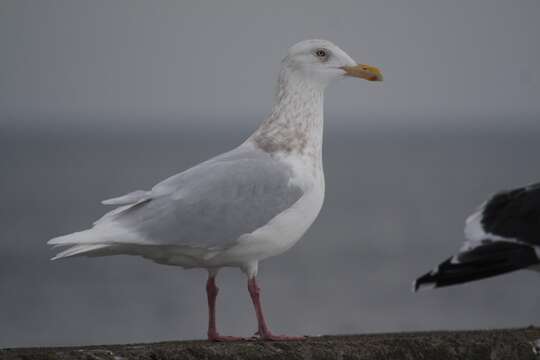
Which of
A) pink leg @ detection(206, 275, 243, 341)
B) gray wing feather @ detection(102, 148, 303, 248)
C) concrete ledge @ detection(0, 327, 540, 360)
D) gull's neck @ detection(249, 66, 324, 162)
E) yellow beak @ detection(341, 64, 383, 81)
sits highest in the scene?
yellow beak @ detection(341, 64, 383, 81)

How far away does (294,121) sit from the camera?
21.4ft

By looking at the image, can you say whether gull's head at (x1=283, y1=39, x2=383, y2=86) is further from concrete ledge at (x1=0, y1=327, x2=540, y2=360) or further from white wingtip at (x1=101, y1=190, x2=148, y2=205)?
concrete ledge at (x1=0, y1=327, x2=540, y2=360)

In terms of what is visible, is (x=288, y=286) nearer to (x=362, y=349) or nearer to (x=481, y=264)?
(x=481, y=264)

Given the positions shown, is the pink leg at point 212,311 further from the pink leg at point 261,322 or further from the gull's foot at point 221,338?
the pink leg at point 261,322

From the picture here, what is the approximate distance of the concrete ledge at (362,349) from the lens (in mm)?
4413

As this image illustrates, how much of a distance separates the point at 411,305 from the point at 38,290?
898 centimetres

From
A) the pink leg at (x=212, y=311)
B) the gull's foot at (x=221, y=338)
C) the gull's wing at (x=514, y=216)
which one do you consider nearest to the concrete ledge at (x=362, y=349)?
the gull's wing at (x=514, y=216)

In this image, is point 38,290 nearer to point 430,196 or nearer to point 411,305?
point 411,305

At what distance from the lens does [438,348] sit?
4.64 metres

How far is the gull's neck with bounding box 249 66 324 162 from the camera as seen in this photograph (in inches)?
251

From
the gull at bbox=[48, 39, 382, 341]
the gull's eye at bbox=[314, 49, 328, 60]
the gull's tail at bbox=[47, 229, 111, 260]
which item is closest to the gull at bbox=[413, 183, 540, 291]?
the gull at bbox=[48, 39, 382, 341]

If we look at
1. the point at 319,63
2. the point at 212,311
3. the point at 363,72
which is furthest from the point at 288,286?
the point at 212,311

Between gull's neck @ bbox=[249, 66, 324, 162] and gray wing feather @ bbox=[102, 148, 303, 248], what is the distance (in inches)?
7.7

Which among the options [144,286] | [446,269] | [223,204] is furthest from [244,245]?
[144,286]
